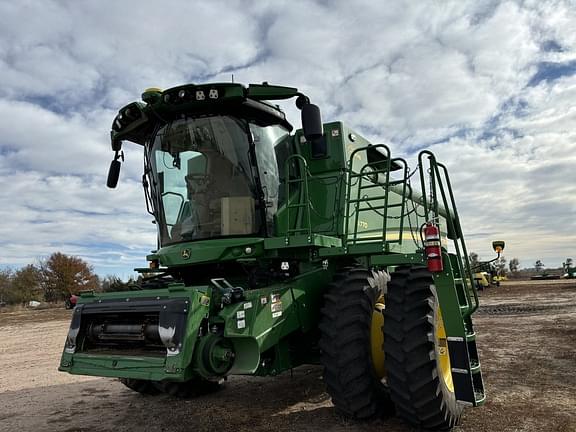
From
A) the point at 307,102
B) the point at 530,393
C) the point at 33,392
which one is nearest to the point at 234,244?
the point at 307,102

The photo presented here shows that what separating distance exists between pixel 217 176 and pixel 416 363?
2.82 metres

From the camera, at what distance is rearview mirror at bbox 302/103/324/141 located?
491 centimetres

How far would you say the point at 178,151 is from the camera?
18.0 ft

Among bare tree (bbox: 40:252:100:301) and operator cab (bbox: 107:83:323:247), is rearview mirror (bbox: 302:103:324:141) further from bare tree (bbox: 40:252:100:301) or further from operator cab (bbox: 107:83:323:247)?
bare tree (bbox: 40:252:100:301)

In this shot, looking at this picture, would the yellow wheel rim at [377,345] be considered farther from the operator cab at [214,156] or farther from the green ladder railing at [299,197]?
the operator cab at [214,156]

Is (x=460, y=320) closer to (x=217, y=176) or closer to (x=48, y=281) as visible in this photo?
(x=217, y=176)

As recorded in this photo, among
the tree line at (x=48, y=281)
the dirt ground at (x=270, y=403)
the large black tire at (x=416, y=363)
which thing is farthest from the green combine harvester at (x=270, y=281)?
the tree line at (x=48, y=281)

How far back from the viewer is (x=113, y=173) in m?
6.29

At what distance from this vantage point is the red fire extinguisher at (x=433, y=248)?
4398 mm

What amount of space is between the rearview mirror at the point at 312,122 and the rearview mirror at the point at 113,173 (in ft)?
9.09

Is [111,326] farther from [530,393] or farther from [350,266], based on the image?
[530,393]

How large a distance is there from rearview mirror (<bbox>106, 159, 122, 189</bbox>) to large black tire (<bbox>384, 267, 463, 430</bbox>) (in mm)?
3889

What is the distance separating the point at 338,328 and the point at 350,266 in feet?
4.66

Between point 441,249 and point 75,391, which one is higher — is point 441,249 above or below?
above
